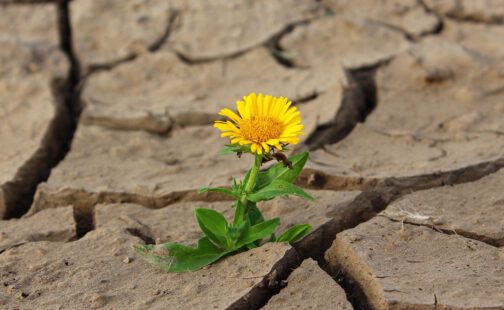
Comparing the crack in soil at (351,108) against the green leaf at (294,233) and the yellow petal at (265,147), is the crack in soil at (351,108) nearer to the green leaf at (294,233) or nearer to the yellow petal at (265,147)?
the green leaf at (294,233)

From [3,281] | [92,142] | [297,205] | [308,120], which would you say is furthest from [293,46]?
[3,281]

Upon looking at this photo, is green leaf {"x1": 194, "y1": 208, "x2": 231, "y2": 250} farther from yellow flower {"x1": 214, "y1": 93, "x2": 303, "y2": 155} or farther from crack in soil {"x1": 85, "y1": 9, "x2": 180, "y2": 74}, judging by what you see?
crack in soil {"x1": 85, "y1": 9, "x2": 180, "y2": 74}

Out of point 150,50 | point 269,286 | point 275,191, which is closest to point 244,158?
point 275,191

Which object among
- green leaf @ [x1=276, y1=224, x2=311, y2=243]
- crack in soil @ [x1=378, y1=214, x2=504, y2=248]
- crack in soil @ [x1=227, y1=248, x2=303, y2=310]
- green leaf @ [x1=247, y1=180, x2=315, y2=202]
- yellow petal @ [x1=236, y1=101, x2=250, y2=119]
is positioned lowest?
crack in soil @ [x1=378, y1=214, x2=504, y2=248]

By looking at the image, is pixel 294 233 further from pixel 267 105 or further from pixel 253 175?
pixel 267 105

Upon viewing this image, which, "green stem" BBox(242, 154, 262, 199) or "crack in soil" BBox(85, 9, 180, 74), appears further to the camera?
"crack in soil" BBox(85, 9, 180, 74)

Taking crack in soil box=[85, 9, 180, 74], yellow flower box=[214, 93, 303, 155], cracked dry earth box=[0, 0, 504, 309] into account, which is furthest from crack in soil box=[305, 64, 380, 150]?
crack in soil box=[85, 9, 180, 74]
